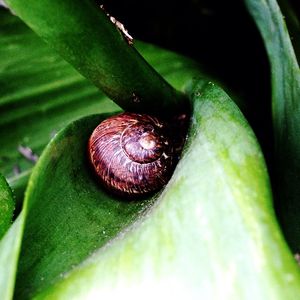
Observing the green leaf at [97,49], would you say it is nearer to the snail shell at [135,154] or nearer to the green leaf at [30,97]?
the snail shell at [135,154]

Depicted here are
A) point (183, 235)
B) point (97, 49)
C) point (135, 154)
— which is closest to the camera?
point (183, 235)

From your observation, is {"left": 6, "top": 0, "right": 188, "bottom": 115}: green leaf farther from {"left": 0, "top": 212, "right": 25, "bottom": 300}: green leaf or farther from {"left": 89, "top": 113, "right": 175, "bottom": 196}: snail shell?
{"left": 0, "top": 212, "right": 25, "bottom": 300}: green leaf

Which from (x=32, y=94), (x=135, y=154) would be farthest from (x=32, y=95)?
(x=135, y=154)

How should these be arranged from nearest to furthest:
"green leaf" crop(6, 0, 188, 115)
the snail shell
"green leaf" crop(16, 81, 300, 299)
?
"green leaf" crop(16, 81, 300, 299) → "green leaf" crop(6, 0, 188, 115) → the snail shell

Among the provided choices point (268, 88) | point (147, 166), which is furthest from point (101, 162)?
point (268, 88)

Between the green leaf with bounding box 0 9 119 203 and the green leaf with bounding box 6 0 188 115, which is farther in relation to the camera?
the green leaf with bounding box 0 9 119 203

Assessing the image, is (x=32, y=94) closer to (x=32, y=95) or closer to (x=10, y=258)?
(x=32, y=95)

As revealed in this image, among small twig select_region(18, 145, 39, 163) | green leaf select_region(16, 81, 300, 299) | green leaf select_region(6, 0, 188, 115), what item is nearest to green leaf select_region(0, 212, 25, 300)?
green leaf select_region(16, 81, 300, 299)
